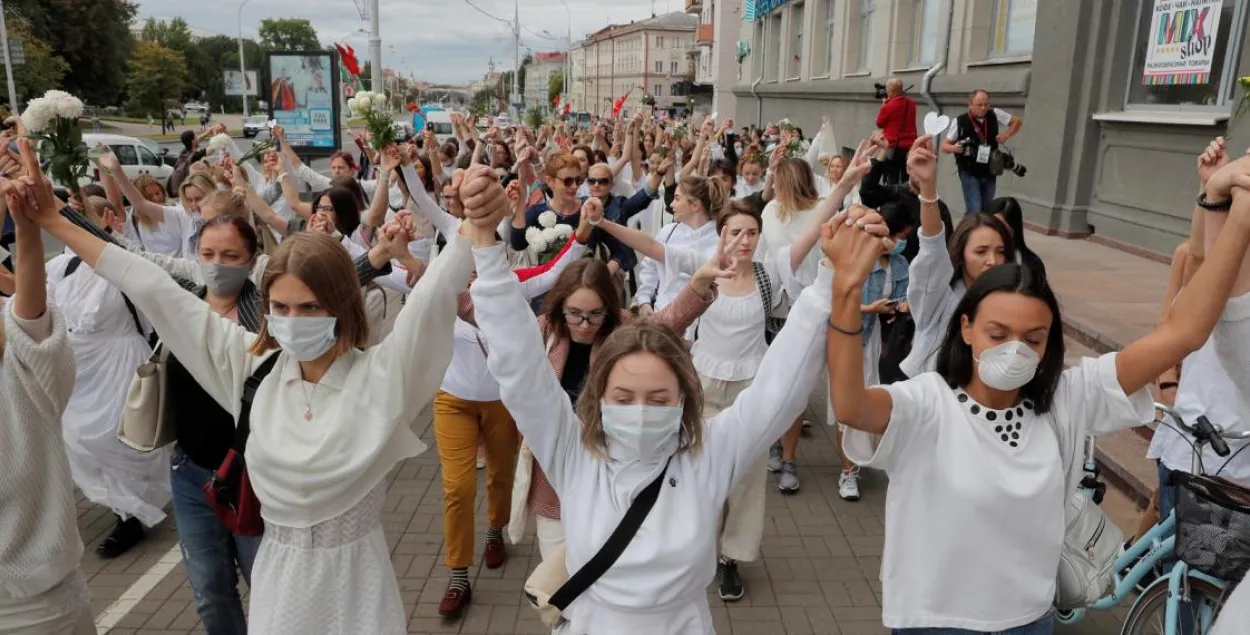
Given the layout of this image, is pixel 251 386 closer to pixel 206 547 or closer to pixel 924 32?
pixel 206 547

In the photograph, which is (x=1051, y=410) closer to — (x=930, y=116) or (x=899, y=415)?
(x=899, y=415)

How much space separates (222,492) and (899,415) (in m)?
2.09

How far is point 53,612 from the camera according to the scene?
2695 millimetres

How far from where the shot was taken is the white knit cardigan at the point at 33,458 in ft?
8.41

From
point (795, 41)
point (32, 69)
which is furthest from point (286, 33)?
point (795, 41)

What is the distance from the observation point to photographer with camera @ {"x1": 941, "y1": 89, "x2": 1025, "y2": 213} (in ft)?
31.8

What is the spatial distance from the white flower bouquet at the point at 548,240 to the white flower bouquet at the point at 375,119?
139cm

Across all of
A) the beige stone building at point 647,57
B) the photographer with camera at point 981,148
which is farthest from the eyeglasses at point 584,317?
the beige stone building at point 647,57

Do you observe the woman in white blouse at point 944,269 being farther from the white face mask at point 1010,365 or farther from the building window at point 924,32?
the building window at point 924,32

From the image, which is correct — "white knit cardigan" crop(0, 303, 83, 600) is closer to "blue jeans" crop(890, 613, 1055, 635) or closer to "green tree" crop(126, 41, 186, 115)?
"blue jeans" crop(890, 613, 1055, 635)

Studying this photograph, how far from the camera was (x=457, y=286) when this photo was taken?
8.18 feet

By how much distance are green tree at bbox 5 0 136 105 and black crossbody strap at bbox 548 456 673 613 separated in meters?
51.8

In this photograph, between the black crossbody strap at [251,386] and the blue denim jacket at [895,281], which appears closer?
the black crossbody strap at [251,386]

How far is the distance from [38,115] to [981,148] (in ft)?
30.0
